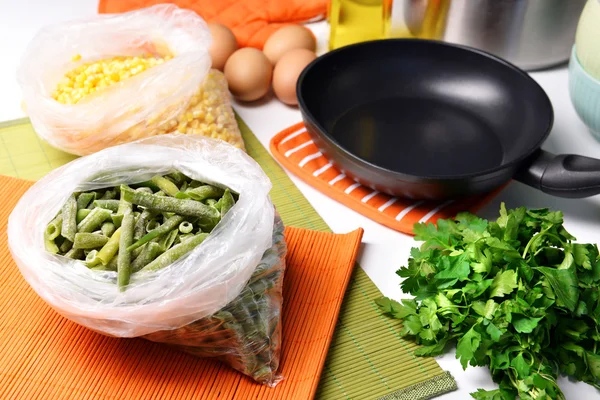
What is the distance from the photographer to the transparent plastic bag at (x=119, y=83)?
1245 mm

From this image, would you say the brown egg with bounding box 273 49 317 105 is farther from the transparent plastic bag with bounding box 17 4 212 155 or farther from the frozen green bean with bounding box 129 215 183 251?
the frozen green bean with bounding box 129 215 183 251

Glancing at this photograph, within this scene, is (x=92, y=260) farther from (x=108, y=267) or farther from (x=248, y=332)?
(x=248, y=332)

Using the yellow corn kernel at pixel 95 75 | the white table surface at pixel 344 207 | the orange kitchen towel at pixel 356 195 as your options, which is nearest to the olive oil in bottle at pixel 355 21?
the white table surface at pixel 344 207

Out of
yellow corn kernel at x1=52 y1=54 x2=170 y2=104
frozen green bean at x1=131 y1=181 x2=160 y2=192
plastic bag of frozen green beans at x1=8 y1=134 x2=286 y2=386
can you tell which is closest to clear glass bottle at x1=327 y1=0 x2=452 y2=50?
yellow corn kernel at x1=52 y1=54 x2=170 y2=104

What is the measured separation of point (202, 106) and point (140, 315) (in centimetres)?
56

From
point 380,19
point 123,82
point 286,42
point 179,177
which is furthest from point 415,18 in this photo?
point 179,177

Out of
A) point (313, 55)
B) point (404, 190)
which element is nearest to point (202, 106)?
point (313, 55)

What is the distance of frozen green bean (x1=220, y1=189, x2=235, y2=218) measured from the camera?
0.97 metres

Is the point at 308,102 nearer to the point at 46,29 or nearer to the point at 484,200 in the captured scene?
the point at 484,200

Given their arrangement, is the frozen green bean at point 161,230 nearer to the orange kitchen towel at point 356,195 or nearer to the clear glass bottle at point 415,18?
the orange kitchen towel at point 356,195

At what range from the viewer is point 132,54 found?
1440 mm

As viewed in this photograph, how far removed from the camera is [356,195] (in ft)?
4.23

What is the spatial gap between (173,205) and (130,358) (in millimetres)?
242

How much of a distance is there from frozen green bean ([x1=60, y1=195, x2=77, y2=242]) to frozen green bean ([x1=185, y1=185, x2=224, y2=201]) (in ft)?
0.53
